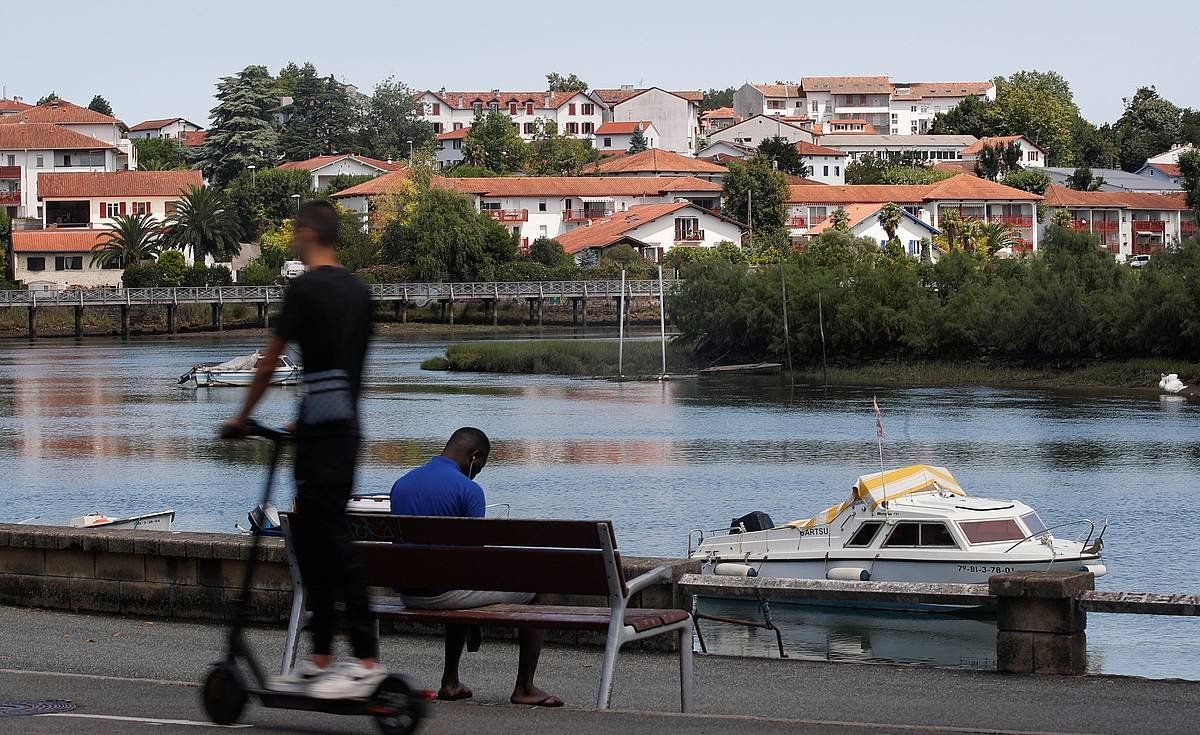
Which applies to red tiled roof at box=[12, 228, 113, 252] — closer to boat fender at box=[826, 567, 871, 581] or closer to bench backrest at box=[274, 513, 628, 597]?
boat fender at box=[826, 567, 871, 581]

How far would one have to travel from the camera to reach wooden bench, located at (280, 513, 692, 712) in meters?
8.99

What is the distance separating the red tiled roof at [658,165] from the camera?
164 m

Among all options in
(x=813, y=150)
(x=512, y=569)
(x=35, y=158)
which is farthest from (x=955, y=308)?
(x=813, y=150)

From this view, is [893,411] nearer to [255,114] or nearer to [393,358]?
[393,358]

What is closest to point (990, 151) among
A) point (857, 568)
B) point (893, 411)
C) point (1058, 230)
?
point (1058, 230)

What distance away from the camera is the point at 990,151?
172 metres

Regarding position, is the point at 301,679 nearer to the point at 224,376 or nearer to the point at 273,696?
the point at 273,696

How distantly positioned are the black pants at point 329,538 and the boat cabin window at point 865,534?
64.9ft

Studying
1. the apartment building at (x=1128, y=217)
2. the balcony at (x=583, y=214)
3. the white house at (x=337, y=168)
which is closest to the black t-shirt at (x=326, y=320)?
the balcony at (x=583, y=214)

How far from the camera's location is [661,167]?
534 ft

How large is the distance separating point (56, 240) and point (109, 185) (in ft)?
26.3

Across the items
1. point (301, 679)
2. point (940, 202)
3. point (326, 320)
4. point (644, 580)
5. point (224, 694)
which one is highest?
point (940, 202)

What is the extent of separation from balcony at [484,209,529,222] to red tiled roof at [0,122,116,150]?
109 ft

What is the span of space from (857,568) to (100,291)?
107 m
